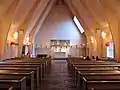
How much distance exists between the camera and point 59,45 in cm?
3020

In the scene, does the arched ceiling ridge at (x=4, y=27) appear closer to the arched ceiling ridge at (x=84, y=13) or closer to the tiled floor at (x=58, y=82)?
the tiled floor at (x=58, y=82)

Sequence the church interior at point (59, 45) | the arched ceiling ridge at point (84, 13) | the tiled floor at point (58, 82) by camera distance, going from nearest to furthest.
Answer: the church interior at point (59, 45) → the tiled floor at point (58, 82) → the arched ceiling ridge at point (84, 13)

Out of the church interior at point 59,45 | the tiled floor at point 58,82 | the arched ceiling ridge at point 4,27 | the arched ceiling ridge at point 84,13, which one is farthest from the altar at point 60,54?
the tiled floor at point 58,82

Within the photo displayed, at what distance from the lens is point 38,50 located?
30.7 meters

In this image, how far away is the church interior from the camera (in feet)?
21.7

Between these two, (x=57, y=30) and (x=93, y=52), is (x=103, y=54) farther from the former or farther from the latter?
(x=57, y=30)

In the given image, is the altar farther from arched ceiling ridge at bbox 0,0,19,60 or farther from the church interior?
arched ceiling ridge at bbox 0,0,19,60

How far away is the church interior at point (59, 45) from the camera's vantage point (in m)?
6.63

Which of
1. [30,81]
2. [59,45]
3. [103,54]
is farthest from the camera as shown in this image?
[59,45]

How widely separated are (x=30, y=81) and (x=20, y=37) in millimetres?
14781

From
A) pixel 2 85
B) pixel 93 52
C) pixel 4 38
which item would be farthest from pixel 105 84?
pixel 93 52

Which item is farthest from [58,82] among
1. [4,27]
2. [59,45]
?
[59,45]

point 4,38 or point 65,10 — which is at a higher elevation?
point 65,10

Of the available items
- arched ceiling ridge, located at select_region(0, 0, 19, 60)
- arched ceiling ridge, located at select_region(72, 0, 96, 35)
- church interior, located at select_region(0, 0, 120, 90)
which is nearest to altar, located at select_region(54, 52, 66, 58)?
church interior, located at select_region(0, 0, 120, 90)
